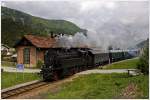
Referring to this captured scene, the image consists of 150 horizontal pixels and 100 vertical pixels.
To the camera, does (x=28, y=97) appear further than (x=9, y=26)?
No

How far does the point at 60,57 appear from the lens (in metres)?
22.6

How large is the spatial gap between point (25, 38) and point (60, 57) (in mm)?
10731

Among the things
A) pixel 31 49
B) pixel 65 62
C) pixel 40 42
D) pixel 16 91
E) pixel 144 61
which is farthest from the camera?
pixel 40 42

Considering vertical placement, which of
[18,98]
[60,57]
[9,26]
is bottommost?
[18,98]

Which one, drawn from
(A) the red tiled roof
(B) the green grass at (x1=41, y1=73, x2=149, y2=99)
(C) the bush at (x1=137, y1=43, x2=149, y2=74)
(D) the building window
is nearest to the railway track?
(B) the green grass at (x1=41, y1=73, x2=149, y2=99)

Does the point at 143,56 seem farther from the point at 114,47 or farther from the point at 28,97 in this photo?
the point at 114,47

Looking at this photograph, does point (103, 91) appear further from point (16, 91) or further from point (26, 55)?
point (26, 55)

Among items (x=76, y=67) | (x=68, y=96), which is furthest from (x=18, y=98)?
(x=76, y=67)

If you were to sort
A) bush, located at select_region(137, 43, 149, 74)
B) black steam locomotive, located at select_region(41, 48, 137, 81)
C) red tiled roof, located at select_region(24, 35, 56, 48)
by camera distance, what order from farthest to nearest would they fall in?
red tiled roof, located at select_region(24, 35, 56, 48) < black steam locomotive, located at select_region(41, 48, 137, 81) < bush, located at select_region(137, 43, 149, 74)

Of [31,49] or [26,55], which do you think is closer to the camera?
[31,49]

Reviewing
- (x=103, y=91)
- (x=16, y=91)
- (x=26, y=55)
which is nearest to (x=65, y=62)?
(x=16, y=91)

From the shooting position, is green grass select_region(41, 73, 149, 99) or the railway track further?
the railway track

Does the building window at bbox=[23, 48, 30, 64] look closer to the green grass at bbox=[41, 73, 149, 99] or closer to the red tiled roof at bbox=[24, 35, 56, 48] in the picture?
the red tiled roof at bbox=[24, 35, 56, 48]

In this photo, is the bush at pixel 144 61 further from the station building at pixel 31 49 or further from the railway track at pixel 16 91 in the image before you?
the station building at pixel 31 49
